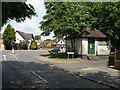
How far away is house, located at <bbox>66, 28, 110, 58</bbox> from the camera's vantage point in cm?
2581

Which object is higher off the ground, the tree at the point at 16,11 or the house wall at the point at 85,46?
the tree at the point at 16,11

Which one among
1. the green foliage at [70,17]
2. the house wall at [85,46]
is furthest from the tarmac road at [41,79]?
the house wall at [85,46]

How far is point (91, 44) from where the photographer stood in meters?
26.5

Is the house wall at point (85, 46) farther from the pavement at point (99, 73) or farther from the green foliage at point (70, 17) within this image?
the pavement at point (99, 73)

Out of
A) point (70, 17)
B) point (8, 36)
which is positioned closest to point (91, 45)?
point (70, 17)

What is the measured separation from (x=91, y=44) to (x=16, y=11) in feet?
67.4

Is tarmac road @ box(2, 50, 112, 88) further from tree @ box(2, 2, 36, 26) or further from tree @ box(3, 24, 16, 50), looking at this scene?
tree @ box(3, 24, 16, 50)

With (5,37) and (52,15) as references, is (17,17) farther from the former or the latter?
(5,37)

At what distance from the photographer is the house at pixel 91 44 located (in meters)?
25.8

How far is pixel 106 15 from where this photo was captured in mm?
13688

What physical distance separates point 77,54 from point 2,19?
20995 millimetres

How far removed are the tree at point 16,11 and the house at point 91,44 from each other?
18.3 metres

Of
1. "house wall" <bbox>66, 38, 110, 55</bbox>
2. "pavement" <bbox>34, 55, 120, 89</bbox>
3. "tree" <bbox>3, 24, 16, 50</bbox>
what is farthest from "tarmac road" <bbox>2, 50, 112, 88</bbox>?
"tree" <bbox>3, 24, 16, 50</bbox>

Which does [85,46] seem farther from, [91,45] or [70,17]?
[70,17]
